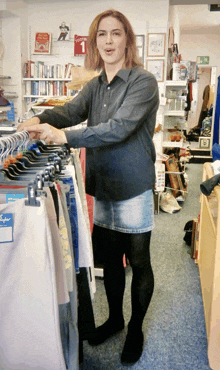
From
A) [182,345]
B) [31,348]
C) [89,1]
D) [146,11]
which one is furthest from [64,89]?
[31,348]

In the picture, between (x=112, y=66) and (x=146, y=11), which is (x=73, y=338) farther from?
(x=146, y=11)

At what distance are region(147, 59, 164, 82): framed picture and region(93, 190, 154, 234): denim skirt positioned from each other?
11.8ft

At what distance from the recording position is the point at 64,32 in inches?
214

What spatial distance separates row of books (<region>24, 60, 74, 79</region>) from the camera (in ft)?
18.2

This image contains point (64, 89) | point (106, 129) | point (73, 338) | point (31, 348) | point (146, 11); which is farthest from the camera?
point (64, 89)

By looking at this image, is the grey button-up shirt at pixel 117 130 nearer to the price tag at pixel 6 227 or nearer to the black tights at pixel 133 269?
the black tights at pixel 133 269

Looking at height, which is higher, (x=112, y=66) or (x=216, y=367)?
(x=112, y=66)

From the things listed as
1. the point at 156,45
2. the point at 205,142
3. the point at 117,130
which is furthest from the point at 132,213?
the point at 205,142

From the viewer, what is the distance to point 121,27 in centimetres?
152

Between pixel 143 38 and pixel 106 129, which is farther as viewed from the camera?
pixel 143 38

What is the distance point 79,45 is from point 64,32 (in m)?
0.34

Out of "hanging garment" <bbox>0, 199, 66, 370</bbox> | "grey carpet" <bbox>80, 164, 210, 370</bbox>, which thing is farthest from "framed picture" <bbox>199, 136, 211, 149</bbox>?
"hanging garment" <bbox>0, 199, 66, 370</bbox>

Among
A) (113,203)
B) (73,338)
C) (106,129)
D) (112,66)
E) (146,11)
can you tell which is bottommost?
(73,338)

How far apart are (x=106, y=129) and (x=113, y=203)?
44 centimetres
